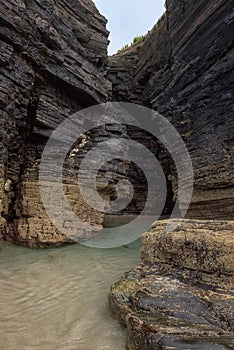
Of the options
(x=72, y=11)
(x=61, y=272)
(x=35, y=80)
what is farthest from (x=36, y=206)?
(x=72, y=11)

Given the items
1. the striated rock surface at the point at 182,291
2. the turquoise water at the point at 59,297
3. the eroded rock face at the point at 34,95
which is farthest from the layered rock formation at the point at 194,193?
the eroded rock face at the point at 34,95

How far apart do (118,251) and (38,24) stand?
8.29 metres

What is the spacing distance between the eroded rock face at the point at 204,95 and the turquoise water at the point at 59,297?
119 inches

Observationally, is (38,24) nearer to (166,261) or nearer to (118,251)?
(118,251)

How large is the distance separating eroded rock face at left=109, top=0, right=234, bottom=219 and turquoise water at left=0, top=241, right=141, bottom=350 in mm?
3029

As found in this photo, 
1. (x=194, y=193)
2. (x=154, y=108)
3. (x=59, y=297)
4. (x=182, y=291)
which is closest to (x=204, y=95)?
(x=154, y=108)

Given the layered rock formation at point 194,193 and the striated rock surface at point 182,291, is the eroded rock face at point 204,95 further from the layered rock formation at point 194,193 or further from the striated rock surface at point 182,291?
the striated rock surface at point 182,291

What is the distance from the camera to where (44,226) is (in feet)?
26.3

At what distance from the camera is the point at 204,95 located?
8.49 m

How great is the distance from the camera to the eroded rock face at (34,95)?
7.98 meters

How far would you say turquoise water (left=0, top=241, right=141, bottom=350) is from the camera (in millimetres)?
3396

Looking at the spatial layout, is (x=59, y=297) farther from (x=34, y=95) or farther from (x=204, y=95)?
(x=204, y=95)

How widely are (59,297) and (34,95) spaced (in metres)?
6.95

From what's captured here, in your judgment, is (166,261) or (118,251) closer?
(166,261)
